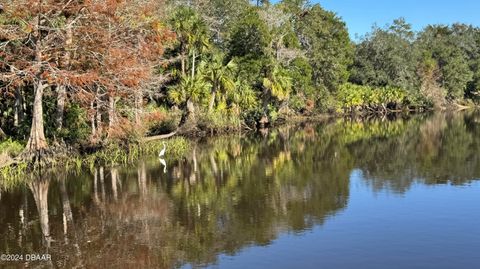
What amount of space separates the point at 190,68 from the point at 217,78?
7.67 feet

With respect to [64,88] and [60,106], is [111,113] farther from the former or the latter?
[64,88]

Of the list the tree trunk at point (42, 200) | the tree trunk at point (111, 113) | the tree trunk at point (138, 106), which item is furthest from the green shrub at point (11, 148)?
the tree trunk at point (138, 106)

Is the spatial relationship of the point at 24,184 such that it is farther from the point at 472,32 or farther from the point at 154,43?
the point at 472,32

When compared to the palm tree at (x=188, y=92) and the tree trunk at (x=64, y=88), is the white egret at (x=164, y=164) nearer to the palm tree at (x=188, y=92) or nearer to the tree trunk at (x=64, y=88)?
the tree trunk at (x=64, y=88)

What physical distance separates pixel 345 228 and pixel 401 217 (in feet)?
7.52

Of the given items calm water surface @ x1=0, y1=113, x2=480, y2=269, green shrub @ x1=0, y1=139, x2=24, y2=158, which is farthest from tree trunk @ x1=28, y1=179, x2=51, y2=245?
green shrub @ x1=0, y1=139, x2=24, y2=158

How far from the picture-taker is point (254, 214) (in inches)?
658

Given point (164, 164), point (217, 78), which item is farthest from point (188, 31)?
point (164, 164)

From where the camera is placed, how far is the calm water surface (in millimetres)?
12766

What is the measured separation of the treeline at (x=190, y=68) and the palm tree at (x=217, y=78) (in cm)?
10

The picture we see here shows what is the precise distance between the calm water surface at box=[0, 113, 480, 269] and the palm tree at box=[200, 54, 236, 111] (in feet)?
48.3

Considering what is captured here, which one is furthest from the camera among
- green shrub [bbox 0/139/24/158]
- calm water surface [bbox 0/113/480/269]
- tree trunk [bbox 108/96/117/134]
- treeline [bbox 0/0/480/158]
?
tree trunk [bbox 108/96/117/134]

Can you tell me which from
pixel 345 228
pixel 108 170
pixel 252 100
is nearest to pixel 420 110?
pixel 252 100

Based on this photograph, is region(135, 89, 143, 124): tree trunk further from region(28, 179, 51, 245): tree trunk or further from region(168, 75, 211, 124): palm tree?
region(28, 179, 51, 245): tree trunk
